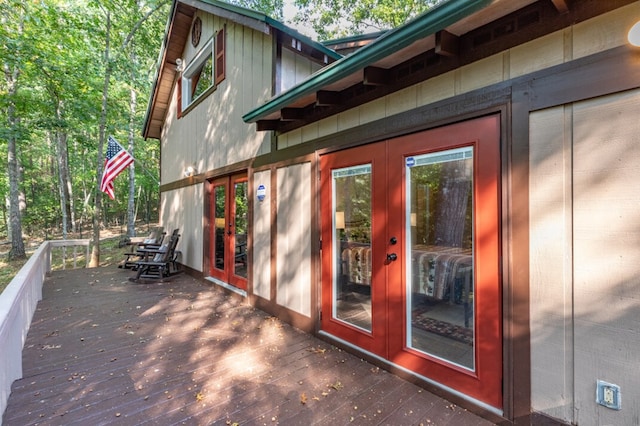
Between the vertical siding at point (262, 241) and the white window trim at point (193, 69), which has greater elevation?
the white window trim at point (193, 69)

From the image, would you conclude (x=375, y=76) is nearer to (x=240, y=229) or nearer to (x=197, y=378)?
(x=197, y=378)

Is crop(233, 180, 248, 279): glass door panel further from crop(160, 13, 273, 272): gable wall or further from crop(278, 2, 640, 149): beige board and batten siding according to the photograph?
crop(278, 2, 640, 149): beige board and batten siding

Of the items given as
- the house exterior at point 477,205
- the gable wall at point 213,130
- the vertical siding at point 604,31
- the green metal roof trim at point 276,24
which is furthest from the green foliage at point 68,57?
the vertical siding at point 604,31

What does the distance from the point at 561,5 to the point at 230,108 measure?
15.6 ft

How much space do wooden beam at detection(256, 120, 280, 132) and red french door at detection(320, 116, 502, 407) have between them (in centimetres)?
127

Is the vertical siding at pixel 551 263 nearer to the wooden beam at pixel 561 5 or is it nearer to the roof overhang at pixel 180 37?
the wooden beam at pixel 561 5

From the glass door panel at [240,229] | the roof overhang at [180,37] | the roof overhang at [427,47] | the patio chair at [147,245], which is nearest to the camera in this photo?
the roof overhang at [427,47]

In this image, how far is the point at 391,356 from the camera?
272 cm

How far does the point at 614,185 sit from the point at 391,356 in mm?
2009

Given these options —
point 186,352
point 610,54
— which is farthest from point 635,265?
point 186,352

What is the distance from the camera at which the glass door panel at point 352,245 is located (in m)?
3.07

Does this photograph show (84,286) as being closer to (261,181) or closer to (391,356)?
(261,181)

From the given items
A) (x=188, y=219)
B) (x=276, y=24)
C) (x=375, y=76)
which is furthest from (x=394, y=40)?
(x=188, y=219)

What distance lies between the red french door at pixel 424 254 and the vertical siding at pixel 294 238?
1.38 feet
